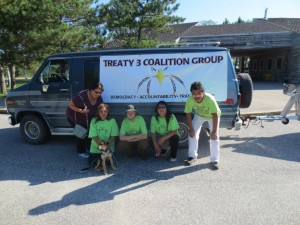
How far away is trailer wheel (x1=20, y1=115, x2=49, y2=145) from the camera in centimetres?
617

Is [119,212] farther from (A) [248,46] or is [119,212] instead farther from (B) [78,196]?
(A) [248,46]

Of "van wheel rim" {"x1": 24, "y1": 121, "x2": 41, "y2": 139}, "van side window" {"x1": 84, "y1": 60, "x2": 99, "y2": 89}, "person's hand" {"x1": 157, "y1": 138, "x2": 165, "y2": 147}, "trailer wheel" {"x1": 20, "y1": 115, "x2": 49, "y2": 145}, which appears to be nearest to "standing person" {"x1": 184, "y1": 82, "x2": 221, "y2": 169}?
"person's hand" {"x1": 157, "y1": 138, "x2": 165, "y2": 147}

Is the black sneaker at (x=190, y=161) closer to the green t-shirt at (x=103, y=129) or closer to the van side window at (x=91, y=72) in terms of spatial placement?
the green t-shirt at (x=103, y=129)

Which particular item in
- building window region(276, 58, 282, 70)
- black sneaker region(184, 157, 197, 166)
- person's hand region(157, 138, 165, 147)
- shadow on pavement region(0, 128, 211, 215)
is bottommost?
shadow on pavement region(0, 128, 211, 215)

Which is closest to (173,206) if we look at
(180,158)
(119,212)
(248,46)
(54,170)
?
(119,212)

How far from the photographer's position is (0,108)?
11664 mm

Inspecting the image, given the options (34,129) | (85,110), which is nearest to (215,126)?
(85,110)

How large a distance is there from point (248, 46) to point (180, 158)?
2154 centimetres

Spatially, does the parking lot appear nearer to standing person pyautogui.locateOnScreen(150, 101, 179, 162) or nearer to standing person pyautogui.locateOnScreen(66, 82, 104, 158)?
standing person pyautogui.locateOnScreen(150, 101, 179, 162)

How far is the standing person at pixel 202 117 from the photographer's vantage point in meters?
4.57

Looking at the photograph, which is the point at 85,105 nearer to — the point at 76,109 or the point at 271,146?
the point at 76,109

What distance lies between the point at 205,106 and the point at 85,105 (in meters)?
2.25

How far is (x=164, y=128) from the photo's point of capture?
5078 mm

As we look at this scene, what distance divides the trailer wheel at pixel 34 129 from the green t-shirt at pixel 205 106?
136 inches
